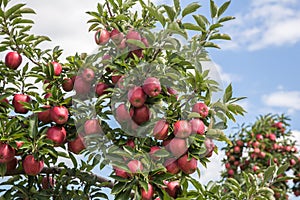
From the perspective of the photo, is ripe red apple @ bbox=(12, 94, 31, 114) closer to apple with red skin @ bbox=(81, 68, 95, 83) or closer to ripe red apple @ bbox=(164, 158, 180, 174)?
apple with red skin @ bbox=(81, 68, 95, 83)

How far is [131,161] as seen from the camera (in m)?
2.05

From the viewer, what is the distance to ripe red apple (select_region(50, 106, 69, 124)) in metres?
2.39

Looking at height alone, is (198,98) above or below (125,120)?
Answer: above

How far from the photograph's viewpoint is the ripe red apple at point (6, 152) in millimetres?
2316

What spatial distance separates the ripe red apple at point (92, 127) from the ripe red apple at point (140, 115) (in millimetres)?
221

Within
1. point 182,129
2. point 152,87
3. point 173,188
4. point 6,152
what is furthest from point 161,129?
point 6,152

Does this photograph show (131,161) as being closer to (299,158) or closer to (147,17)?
(147,17)

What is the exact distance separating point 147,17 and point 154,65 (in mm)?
531

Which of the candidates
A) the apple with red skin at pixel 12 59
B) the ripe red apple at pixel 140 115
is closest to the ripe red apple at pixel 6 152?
the apple with red skin at pixel 12 59

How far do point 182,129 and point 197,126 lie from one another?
0.10 m

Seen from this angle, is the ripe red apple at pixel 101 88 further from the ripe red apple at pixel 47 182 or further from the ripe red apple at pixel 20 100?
the ripe red apple at pixel 47 182

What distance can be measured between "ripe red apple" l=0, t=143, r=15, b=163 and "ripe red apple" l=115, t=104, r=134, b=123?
0.62 meters

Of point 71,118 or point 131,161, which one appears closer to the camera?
point 131,161

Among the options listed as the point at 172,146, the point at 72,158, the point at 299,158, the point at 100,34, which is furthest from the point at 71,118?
the point at 299,158
